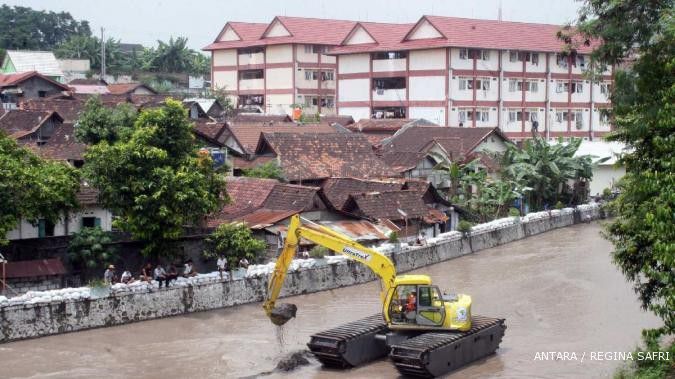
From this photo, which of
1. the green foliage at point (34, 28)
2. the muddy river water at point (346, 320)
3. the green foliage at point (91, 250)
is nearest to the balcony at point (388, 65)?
the muddy river water at point (346, 320)

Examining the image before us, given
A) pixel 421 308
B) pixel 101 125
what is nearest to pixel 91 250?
pixel 101 125

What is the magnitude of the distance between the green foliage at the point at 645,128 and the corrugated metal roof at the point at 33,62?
179 ft

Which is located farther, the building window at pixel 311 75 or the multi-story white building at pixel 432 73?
the building window at pixel 311 75

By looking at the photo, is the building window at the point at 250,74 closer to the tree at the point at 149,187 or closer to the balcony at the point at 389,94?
the balcony at the point at 389,94

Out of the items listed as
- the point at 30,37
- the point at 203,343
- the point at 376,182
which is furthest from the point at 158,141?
the point at 30,37

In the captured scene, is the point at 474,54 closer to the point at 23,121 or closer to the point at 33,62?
the point at 23,121

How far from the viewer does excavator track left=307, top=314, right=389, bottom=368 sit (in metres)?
19.2

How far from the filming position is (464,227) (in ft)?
112

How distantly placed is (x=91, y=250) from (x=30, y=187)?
231 cm

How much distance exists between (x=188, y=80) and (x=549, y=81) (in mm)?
34539

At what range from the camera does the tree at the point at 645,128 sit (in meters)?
15.1

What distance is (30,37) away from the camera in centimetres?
9281

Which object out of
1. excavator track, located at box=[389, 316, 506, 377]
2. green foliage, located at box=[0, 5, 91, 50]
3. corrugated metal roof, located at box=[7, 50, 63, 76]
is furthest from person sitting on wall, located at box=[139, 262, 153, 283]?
green foliage, located at box=[0, 5, 91, 50]

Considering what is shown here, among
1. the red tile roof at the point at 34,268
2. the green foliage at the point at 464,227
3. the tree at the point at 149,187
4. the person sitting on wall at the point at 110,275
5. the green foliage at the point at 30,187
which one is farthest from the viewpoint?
the green foliage at the point at 464,227
